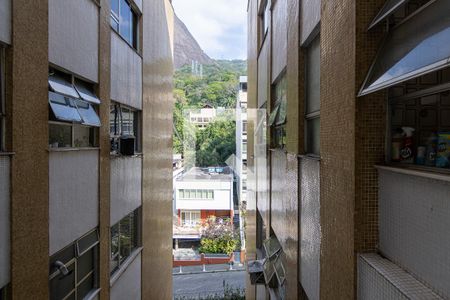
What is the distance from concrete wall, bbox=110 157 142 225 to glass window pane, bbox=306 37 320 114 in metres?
3.92

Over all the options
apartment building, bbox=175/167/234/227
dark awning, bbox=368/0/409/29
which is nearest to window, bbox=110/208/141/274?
dark awning, bbox=368/0/409/29

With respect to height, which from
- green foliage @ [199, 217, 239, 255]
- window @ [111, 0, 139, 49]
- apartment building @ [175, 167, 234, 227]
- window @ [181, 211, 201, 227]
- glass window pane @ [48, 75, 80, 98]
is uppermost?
window @ [111, 0, 139, 49]

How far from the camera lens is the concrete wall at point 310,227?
4962mm

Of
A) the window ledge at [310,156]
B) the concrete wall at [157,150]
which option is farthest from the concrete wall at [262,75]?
the window ledge at [310,156]

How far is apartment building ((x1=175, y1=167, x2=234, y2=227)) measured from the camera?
2870 centimetres

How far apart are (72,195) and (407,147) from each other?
4370 millimetres

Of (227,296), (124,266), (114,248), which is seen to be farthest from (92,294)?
(227,296)

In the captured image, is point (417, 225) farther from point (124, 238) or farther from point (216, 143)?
point (216, 143)

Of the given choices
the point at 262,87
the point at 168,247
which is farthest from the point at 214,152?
the point at 262,87

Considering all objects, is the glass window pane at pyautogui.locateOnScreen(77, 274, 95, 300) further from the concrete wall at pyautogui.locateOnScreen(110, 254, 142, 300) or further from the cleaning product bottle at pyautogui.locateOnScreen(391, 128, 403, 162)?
the cleaning product bottle at pyautogui.locateOnScreen(391, 128, 403, 162)

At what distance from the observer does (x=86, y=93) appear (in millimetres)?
6074

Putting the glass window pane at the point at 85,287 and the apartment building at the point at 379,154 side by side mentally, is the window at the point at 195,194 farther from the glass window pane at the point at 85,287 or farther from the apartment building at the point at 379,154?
the apartment building at the point at 379,154

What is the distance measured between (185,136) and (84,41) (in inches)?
727

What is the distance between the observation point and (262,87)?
12.2 m
